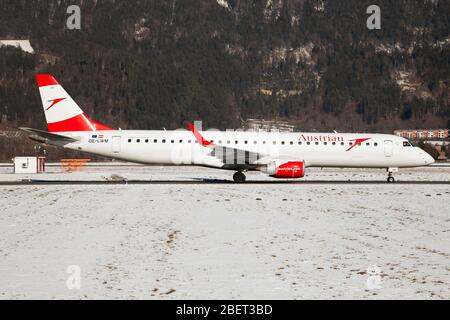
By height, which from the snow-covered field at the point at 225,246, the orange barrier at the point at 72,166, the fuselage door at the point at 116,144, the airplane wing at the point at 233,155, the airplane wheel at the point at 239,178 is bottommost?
the orange barrier at the point at 72,166

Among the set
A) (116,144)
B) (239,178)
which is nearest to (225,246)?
(239,178)

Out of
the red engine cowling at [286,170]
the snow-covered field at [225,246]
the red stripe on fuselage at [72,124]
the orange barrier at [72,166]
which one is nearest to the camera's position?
the snow-covered field at [225,246]

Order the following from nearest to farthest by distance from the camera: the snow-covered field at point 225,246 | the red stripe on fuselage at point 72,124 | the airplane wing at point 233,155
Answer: the snow-covered field at point 225,246 → the airplane wing at point 233,155 → the red stripe on fuselage at point 72,124

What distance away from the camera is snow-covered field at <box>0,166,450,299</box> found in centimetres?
1214

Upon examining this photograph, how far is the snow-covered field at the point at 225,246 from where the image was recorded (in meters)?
12.1

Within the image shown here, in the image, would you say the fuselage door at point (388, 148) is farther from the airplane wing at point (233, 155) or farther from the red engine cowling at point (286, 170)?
the airplane wing at point (233, 155)

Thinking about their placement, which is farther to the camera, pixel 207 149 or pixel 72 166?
pixel 72 166

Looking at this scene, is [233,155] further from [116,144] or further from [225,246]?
[225,246]

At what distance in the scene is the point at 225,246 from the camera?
16.5 meters

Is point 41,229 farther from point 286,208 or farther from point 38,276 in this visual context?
point 286,208

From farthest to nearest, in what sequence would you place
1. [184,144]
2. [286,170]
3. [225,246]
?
[184,144] → [286,170] → [225,246]

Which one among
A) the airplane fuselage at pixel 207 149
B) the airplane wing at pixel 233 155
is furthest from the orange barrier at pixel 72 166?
the airplane wing at pixel 233 155

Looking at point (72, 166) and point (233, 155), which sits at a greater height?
point (233, 155)
